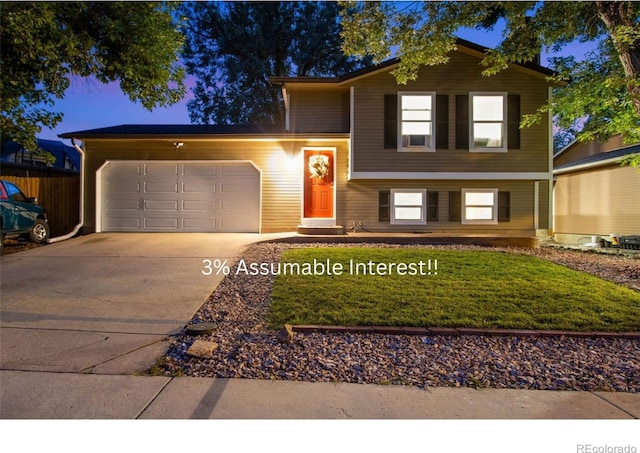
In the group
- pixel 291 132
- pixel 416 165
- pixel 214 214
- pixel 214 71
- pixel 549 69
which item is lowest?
pixel 214 214

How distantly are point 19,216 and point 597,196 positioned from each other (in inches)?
716

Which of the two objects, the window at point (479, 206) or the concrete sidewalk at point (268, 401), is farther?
the window at point (479, 206)

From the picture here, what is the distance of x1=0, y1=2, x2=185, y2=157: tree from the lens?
5918 mm

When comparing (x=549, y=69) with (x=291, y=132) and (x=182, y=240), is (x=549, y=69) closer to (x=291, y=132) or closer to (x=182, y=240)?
(x=291, y=132)

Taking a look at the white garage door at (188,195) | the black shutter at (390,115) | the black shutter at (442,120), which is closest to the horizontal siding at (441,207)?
the black shutter at (442,120)

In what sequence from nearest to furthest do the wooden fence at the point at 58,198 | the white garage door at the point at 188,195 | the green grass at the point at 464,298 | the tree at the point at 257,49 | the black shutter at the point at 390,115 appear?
1. the green grass at the point at 464,298
2. the black shutter at the point at 390,115
3. the white garage door at the point at 188,195
4. the wooden fence at the point at 58,198
5. the tree at the point at 257,49

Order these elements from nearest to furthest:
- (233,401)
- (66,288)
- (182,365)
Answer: (233,401) → (182,365) → (66,288)

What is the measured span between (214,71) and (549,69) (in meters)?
17.9

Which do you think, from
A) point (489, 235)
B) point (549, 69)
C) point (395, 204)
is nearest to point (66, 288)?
point (395, 204)

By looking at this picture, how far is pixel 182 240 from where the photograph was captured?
32.1 ft

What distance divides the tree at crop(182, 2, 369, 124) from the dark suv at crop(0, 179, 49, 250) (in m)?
13.1

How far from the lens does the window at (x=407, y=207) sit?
36.8ft

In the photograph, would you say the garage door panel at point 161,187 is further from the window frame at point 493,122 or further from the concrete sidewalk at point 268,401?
the window frame at point 493,122

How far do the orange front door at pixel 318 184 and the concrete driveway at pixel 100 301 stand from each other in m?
2.97
